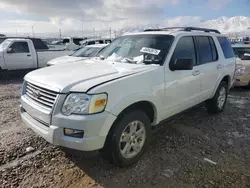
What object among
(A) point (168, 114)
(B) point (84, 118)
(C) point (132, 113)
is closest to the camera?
(B) point (84, 118)

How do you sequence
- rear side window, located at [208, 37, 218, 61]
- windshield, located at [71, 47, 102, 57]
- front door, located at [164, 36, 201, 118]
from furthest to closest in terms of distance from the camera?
windshield, located at [71, 47, 102, 57] < rear side window, located at [208, 37, 218, 61] < front door, located at [164, 36, 201, 118]

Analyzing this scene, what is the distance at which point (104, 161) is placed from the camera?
10.8ft

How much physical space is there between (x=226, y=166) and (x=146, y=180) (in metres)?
Result: 1.18

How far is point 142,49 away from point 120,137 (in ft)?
5.15

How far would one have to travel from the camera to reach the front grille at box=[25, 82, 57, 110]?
2740mm

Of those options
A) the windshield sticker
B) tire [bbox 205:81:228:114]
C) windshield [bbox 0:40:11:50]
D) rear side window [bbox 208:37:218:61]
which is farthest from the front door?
windshield [bbox 0:40:11:50]

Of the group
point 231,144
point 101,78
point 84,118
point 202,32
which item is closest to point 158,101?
point 101,78

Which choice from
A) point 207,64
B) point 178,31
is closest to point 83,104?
point 178,31

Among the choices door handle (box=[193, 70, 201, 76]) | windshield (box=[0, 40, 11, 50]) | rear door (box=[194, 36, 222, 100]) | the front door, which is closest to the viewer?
the front door

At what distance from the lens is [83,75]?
302 cm

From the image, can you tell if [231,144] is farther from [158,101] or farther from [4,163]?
[4,163]

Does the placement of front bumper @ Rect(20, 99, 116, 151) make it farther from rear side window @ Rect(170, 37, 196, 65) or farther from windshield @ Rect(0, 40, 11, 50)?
→ windshield @ Rect(0, 40, 11, 50)

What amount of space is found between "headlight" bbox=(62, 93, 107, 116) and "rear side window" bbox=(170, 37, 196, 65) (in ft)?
4.92

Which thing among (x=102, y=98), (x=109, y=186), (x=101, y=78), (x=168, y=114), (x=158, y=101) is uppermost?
(x=101, y=78)
